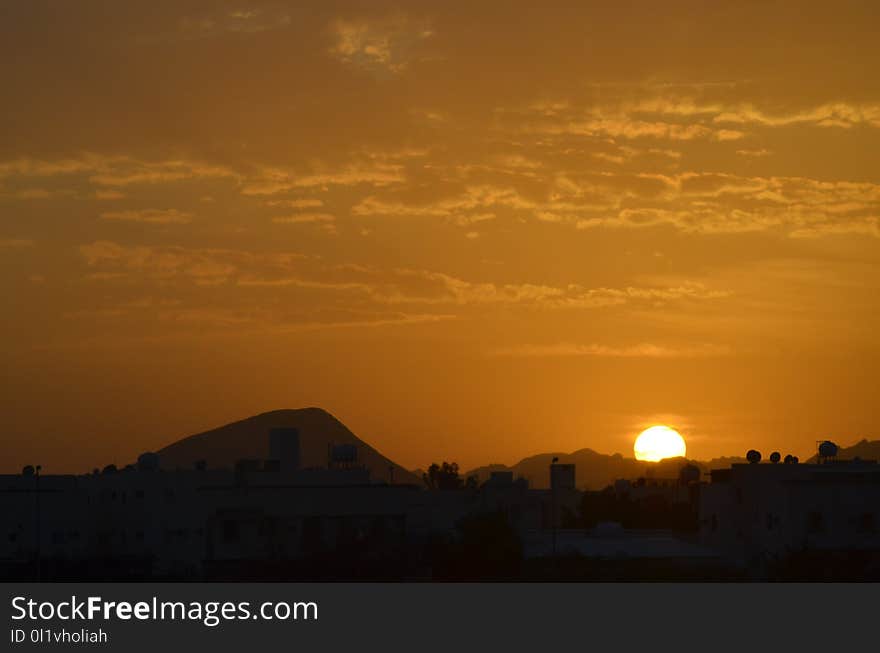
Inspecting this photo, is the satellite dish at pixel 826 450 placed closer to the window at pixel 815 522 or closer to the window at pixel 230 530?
the window at pixel 815 522

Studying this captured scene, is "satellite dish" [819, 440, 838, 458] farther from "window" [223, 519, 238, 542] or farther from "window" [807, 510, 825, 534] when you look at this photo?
"window" [223, 519, 238, 542]

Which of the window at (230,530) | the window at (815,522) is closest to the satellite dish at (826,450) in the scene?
the window at (815,522)

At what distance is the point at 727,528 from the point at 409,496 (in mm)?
21294

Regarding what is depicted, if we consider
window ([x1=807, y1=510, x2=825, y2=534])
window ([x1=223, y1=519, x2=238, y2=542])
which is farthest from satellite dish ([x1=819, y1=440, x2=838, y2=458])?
window ([x1=223, y1=519, x2=238, y2=542])

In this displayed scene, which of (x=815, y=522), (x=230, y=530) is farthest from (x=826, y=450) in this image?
(x=230, y=530)

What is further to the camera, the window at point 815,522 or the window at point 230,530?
the window at point 230,530

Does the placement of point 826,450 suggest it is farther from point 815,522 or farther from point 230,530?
point 230,530

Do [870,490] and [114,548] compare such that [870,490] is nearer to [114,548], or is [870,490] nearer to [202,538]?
[202,538]

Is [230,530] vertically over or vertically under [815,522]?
over

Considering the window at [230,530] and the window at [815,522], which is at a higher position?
the window at [230,530]

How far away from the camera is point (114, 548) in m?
116

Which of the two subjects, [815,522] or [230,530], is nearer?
[815,522]

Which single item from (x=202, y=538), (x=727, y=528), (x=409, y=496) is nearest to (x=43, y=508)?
(x=202, y=538)
